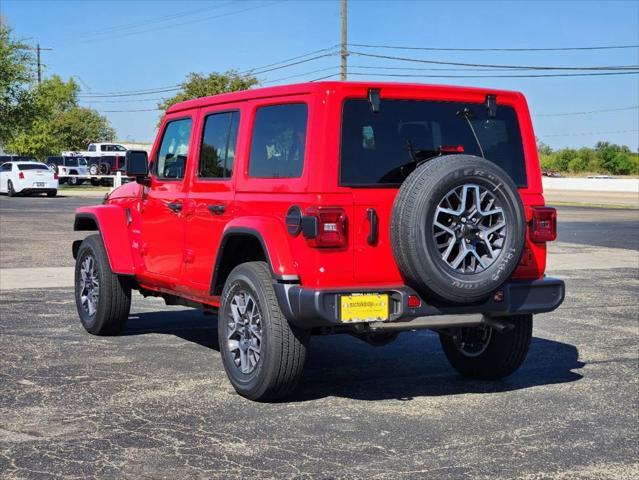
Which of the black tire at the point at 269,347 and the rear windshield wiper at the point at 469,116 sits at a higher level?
the rear windshield wiper at the point at 469,116

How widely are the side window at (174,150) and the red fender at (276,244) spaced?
5.35 ft

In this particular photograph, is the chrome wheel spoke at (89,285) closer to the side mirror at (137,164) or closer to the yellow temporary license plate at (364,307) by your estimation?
the side mirror at (137,164)

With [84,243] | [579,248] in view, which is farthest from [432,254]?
[579,248]

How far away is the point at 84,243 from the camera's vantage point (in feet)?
29.5

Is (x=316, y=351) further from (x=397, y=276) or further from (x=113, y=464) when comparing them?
(x=113, y=464)

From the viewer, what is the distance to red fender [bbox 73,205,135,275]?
8344mm

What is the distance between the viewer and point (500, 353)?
6.92 m

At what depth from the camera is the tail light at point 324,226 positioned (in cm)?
571

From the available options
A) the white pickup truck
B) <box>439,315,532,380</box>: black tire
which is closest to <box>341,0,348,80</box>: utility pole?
the white pickup truck

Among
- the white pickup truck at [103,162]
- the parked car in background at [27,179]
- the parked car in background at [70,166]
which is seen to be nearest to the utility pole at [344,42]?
the white pickup truck at [103,162]

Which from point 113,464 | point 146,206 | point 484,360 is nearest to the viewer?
point 113,464

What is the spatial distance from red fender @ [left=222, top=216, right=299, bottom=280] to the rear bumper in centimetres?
9

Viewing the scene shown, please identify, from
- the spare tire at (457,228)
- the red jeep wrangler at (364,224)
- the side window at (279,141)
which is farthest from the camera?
the side window at (279,141)

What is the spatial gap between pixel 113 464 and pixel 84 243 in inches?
171
